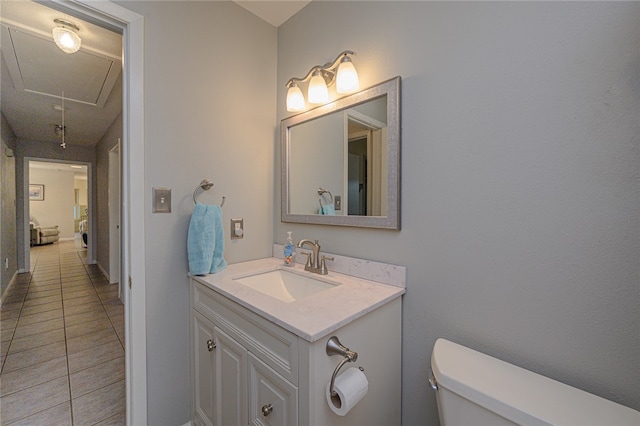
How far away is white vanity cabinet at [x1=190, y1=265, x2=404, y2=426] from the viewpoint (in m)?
0.77

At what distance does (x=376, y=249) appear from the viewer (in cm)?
125

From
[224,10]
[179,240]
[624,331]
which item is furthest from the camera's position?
[224,10]

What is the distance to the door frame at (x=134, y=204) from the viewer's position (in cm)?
118

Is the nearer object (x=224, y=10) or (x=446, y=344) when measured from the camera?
(x=446, y=344)

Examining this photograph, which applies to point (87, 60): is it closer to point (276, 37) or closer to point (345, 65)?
point (276, 37)

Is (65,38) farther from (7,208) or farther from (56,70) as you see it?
(7,208)

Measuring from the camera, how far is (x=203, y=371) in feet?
4.17

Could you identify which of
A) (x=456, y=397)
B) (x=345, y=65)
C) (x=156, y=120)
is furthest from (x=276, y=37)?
(x=456, y=397)

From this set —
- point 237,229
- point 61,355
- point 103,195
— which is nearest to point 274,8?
point 237,229

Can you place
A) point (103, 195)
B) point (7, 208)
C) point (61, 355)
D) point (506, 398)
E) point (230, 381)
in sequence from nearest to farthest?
point (506, 398), point (230, 381), point (61, 355), point (7, 208), point (103, 195)

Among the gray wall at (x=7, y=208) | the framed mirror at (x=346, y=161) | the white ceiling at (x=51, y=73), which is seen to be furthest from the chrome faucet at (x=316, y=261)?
the gray wall at (x=7, y=208)

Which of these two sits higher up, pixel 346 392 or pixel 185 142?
pixel 185 142

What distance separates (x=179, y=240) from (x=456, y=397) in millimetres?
1334

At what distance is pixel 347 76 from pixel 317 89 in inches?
7.8
